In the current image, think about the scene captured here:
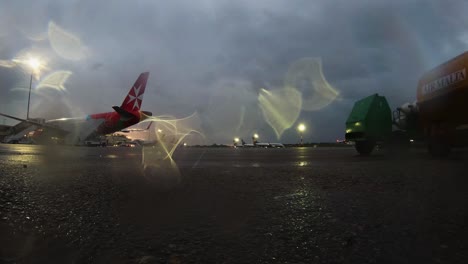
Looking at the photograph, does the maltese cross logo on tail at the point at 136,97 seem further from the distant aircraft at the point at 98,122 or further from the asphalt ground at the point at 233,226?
the asphalt ground at the point at 233,226

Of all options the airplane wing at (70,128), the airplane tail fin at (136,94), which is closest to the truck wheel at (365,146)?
the airplane tail fin at (136,94)

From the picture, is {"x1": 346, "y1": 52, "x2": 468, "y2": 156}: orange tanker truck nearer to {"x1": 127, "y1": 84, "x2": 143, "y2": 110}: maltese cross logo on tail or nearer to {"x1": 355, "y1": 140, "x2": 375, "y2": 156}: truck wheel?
{"x1": 355, "y1": 140, "x2": 375, "y2": 156}: truck wheel

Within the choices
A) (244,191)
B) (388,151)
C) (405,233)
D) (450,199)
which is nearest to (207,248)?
(405,233)

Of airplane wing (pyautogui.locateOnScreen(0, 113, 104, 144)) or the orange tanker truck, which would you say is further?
airplane wing (pyautogui.locateOnScreen(0, 113, 104, 144))

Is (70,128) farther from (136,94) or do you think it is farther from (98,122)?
(136,94)

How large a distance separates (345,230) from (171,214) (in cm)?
111

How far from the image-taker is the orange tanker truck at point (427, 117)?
25.2 feet

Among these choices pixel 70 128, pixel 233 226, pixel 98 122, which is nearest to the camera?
pixel 233 226

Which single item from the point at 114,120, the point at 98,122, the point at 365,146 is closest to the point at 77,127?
the point at 98,122

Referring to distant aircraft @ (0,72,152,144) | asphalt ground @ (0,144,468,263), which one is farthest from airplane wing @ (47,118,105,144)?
asphalt ground @ (0,144,468,263)

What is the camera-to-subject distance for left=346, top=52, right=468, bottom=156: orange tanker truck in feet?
25.2

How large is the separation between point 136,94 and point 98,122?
17.9 feet

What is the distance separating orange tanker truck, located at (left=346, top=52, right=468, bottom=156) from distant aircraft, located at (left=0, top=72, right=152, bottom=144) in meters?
23.6

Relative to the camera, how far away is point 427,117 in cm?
868
